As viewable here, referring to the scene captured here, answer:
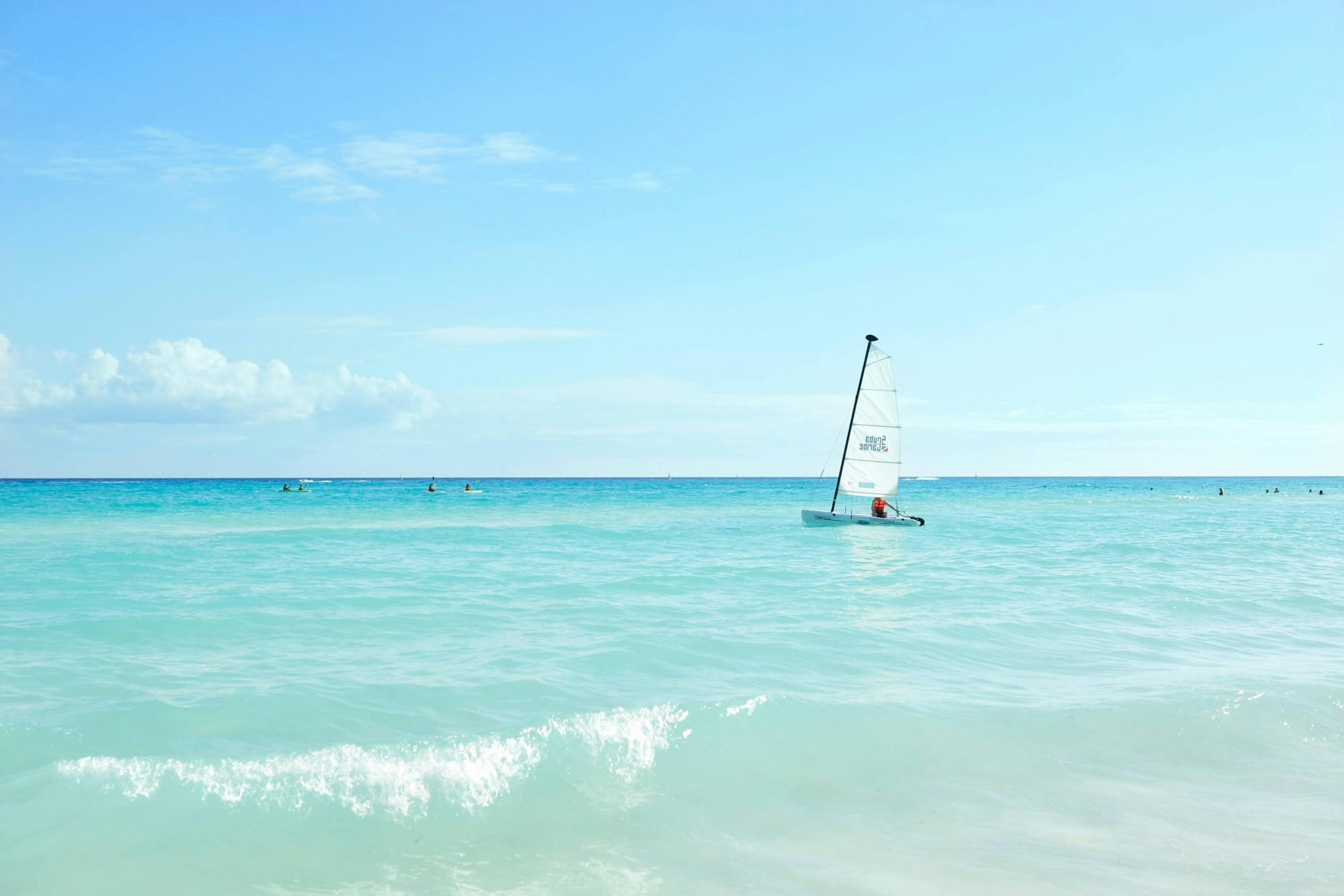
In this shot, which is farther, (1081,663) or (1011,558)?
(1011,558)

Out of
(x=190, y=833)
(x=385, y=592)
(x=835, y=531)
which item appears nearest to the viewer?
(x=190, y=833)

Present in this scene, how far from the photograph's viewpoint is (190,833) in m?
7.19

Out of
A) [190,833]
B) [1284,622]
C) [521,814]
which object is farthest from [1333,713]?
[190,833]

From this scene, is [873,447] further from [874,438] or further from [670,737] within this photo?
[670,737]

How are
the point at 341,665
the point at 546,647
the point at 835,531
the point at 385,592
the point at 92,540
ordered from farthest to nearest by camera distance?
the point at 835,531 → the point at 92,540 → the point at 385,592 → the point at 546,647 → the point at 341,665

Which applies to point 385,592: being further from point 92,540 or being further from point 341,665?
point 92,540

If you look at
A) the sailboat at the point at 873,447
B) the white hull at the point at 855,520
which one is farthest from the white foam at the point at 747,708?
the white hull at the point at 855,520

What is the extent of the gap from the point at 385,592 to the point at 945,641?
1218 centimetres

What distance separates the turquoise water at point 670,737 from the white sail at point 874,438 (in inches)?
807

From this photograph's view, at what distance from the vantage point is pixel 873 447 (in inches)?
1684

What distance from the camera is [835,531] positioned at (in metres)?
42.4

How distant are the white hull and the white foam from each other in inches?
1340

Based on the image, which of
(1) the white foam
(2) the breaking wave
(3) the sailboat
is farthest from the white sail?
(2) the breaking wave

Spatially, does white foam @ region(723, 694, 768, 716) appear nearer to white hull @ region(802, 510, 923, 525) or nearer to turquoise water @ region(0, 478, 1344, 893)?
turquoise water @ region(0, 478, 1344, 893)
